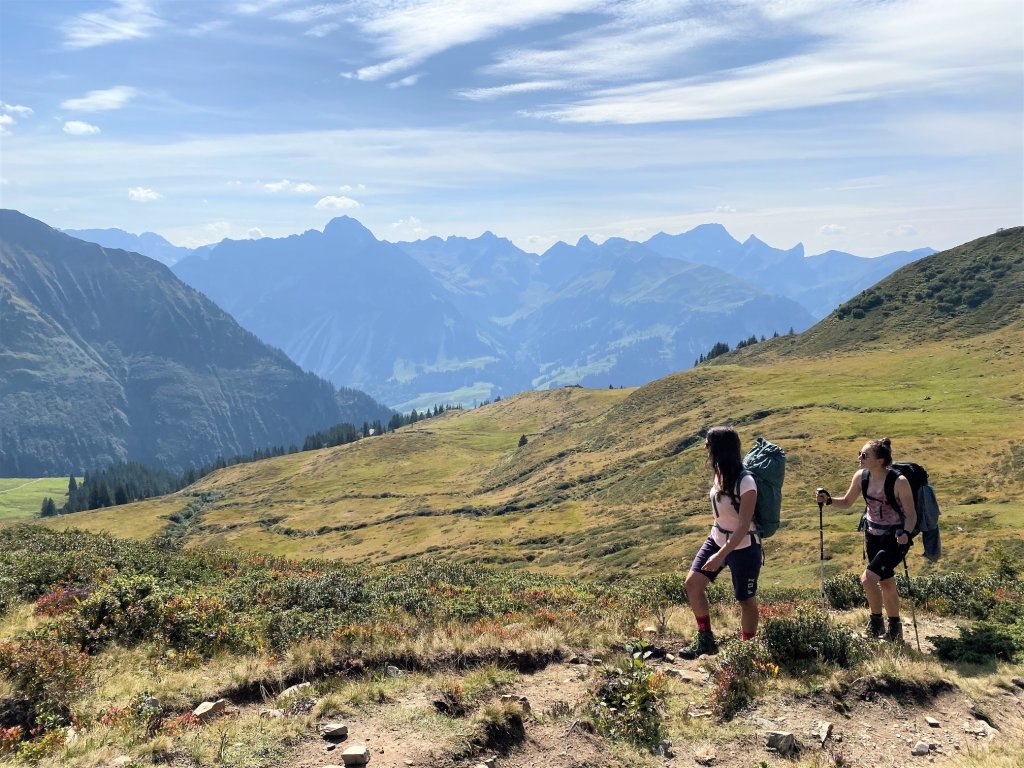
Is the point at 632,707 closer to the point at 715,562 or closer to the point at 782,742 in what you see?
the point at 782,742

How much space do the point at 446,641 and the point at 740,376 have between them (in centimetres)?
10969

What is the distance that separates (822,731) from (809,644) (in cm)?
188

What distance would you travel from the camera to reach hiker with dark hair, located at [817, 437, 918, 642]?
9625 millimetres

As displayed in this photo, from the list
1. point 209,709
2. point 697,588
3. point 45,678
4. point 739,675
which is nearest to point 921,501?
point 697,588

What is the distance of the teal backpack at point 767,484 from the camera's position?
8969mm

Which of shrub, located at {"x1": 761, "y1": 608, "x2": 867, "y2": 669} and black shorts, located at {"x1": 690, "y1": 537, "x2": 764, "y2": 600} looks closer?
black shorts, located at {"x1": 690, "y1": 537, "x2": 764, "y2": 600}

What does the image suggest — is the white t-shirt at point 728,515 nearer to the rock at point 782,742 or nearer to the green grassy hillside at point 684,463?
the rock at point 782,742

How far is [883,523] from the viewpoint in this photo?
9977mm

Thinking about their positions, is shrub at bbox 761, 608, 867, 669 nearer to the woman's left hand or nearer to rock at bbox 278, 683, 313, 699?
the woman's left hand

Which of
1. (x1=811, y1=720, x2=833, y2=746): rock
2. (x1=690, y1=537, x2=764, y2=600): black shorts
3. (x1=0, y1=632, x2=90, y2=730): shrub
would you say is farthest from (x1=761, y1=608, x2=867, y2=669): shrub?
(x1=0, y1=632, x2=90, y2=730): shrub

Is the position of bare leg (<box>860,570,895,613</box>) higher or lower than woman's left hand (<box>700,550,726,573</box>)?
lower

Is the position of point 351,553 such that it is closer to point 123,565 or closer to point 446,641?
point 123,565

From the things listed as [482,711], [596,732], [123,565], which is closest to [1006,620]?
[596,732]

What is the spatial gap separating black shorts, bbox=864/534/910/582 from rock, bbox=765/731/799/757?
3.61 meters
